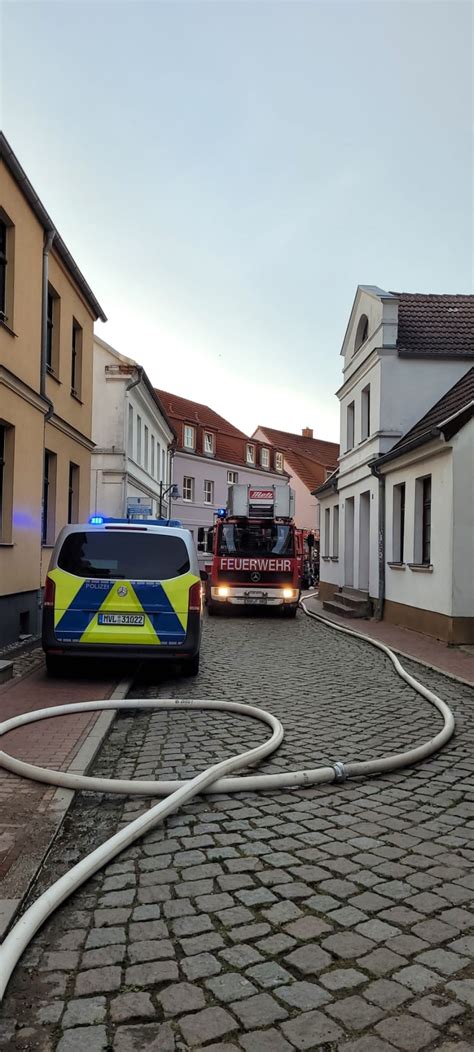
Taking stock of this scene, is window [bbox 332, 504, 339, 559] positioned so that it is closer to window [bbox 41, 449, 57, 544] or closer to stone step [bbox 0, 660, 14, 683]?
window [bbox 41, 449, 57, 544]

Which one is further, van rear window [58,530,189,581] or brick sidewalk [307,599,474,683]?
brick sidewalk [307,599,474,683]

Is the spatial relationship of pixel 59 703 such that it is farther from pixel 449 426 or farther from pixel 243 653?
pixel 449 426

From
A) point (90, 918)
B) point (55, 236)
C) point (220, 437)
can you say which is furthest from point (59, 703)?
point (220, 437)

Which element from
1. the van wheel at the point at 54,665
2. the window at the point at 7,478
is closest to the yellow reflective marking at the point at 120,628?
the van wheel at the point at 54,665

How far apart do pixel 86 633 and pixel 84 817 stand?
4008 mm

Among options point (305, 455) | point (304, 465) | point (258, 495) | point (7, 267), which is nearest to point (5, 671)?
point (7, 267)

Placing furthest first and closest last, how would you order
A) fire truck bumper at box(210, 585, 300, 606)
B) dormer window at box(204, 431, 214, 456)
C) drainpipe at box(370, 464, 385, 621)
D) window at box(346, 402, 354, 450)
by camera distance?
dormer window at box(204, 431, 214, 456)
window at box(346, 402, 354, 450)
fire truck bumper at box(210, 585, 300, 606)
drainpipe at box(370, 464, 385, 621)

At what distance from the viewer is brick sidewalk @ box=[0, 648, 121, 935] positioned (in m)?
3.39

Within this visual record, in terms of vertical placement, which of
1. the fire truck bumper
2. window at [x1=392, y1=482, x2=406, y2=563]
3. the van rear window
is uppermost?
window at [x1=392, y1=482, x2=406, y2=563]

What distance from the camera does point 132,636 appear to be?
8.15 m

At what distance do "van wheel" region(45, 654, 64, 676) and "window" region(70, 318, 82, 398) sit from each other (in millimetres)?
8383

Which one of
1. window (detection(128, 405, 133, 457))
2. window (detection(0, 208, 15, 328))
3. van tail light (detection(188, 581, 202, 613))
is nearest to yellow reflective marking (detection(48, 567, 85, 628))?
van tail light (detection(188, 581, 202, 613))

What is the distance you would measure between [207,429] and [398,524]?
30967 mm

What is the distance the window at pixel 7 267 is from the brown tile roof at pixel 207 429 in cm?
3190
